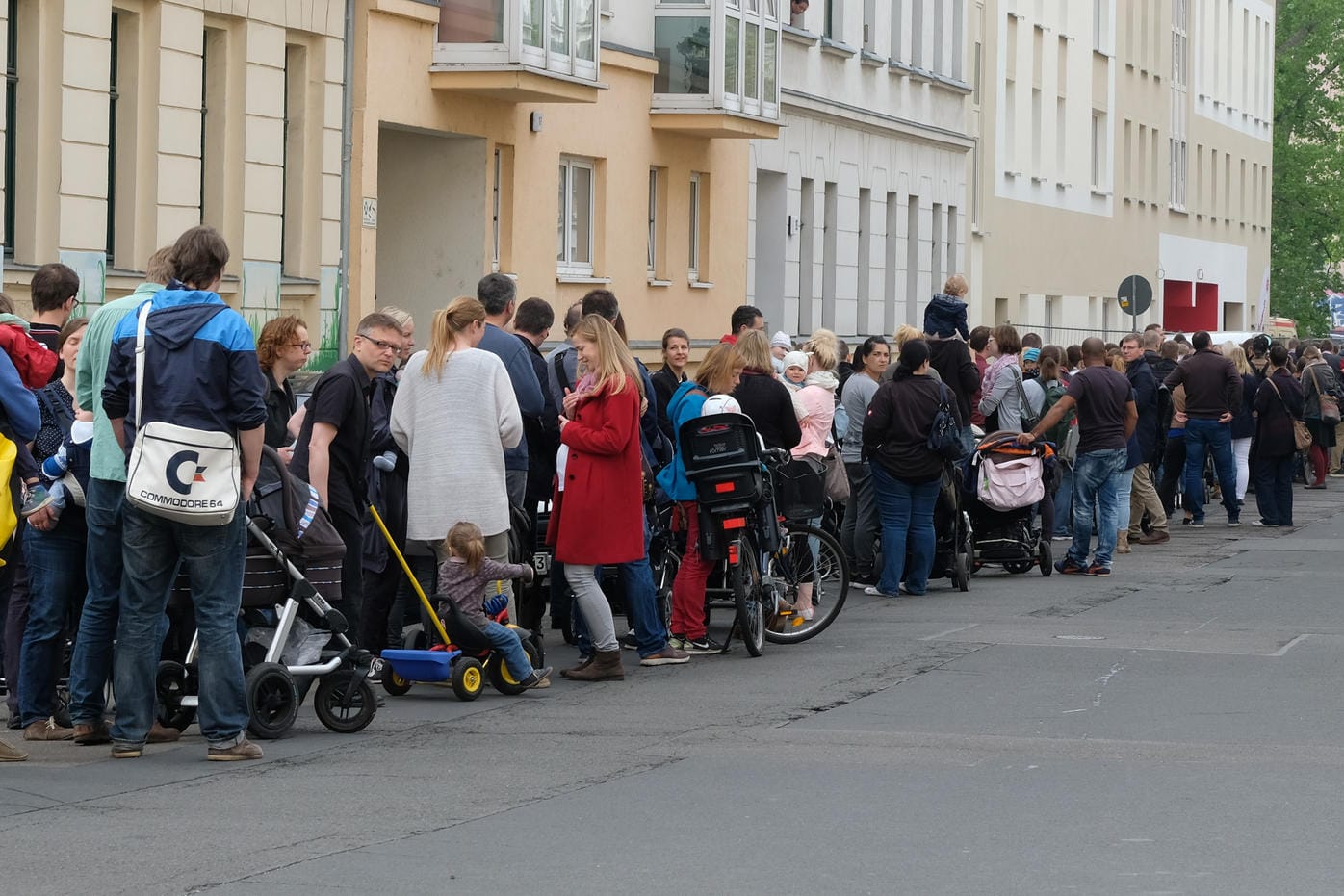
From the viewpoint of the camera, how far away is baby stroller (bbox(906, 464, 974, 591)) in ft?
58.0

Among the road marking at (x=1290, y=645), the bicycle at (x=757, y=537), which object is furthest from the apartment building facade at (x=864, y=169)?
the bicycle at (x=757, y=537)

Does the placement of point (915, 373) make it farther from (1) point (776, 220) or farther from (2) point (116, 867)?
(1) point (776, 220)

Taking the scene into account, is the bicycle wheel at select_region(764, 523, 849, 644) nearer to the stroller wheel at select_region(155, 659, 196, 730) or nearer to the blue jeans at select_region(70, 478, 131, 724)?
the stroller wheel at select_region(155, 659, 196, 730)

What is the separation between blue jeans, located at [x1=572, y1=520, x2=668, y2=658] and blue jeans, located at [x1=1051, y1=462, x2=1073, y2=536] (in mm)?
9077

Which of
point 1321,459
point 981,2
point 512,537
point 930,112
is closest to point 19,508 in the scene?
point 512,537

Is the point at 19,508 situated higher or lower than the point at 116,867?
higher

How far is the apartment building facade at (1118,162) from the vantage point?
Result: 49.1m

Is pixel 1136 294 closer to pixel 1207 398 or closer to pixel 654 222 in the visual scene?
pixel 654 222

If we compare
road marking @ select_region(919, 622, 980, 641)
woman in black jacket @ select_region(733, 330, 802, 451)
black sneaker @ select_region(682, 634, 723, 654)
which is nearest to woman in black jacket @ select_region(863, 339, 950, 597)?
road marking @ select_region(919, 622, 980, 641)

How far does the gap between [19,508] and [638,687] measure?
3371 mm

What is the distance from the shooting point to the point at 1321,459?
34.0 metres

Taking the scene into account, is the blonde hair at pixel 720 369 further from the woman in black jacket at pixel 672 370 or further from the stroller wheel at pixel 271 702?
the stroller wheel at pixel 271 702

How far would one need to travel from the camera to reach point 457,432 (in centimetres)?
1157

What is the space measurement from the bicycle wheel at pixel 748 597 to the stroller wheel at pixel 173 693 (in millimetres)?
3714
